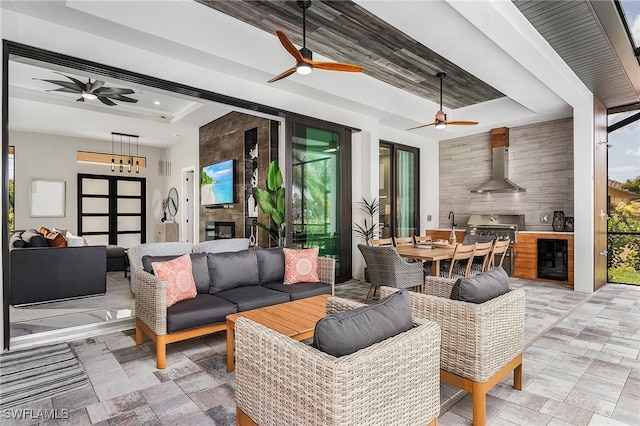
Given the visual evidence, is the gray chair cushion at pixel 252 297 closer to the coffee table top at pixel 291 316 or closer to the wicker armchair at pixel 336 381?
the coffee table top at pixel 291 316

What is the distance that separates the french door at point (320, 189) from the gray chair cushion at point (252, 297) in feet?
5.66

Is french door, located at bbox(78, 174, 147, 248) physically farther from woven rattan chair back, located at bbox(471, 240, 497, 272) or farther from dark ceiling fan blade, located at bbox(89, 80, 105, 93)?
woven rattan chair back, located at bbox(471, 240, 497, 272)

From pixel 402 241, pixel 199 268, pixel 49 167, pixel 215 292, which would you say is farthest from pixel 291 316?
pixel 49 167

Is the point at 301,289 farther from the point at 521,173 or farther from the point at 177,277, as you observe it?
the point at 521,173

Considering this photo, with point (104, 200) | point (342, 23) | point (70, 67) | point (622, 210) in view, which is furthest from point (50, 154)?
point (622, 210)

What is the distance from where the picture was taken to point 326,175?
5.85 metres

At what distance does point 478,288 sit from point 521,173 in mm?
5726

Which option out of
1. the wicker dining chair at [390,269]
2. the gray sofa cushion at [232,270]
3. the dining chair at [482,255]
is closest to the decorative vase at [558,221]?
the dining chair at [482,255]

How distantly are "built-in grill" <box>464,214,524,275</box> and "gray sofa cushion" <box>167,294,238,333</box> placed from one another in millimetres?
4790

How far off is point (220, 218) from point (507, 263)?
5.59m

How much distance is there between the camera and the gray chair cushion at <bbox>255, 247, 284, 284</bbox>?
12.6 feet

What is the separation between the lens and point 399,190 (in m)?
7.51

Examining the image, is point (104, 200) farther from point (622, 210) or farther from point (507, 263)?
point (622, 210)

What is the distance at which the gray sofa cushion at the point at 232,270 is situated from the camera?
3.45 m
